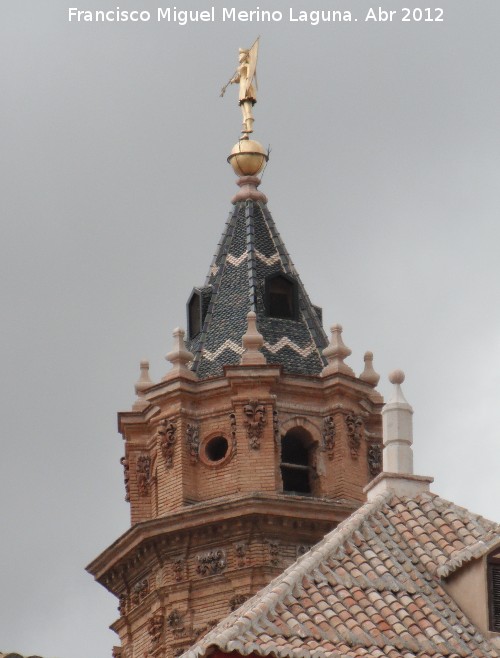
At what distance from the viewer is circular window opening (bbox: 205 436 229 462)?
74250 mm

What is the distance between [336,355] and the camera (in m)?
75.6

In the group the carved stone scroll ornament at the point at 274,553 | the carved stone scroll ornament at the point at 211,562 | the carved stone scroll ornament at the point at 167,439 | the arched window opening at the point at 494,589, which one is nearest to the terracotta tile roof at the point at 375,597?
the arched window opening at the point at 494,589

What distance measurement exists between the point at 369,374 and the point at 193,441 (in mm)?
4904

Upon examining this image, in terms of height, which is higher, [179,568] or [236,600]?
[179,568]

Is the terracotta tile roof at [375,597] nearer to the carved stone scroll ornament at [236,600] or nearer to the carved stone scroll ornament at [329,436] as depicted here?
the carved stone scroll ornament at [236,600]

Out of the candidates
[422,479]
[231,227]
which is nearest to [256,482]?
[231,227]

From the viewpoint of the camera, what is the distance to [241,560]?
7162 centimetres

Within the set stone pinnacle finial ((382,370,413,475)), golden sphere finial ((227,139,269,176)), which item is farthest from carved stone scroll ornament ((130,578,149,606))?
stone pinnacle finial ((382,370,413,475))

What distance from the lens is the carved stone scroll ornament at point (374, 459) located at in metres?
74.6

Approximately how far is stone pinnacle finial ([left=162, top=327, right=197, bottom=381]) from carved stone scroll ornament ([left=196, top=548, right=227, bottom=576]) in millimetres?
5036

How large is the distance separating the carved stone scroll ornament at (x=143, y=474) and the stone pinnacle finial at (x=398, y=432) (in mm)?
30493

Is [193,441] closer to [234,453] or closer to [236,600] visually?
[234,453]

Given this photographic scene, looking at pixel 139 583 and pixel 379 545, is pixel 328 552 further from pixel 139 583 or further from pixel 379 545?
pixel 139 583

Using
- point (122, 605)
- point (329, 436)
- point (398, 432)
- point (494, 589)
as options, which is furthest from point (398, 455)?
point (122, 605)
